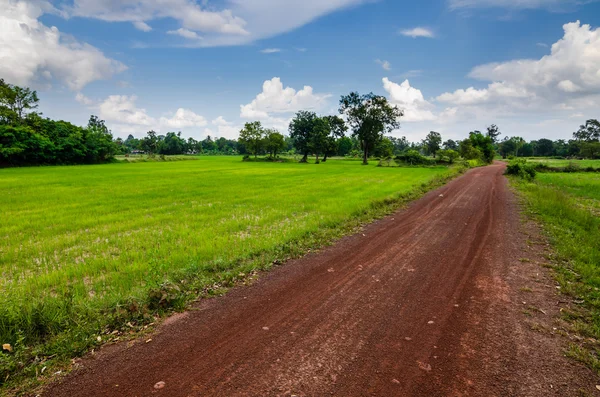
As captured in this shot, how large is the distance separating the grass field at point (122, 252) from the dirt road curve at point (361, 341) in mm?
801

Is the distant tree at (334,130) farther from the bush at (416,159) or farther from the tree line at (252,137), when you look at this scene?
the bush at (416,159)

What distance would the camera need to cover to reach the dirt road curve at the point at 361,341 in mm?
3559

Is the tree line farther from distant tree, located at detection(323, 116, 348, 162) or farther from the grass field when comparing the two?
the grass field

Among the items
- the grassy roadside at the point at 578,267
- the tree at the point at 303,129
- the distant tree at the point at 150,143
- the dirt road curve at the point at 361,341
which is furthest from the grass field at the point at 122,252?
the distant tree at the point at 150,143

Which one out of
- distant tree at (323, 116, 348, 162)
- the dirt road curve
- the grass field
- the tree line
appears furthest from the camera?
distant tree at (323, 116, 348, 162)

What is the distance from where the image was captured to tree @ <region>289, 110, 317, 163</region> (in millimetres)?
81750

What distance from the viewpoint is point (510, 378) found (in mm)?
3635

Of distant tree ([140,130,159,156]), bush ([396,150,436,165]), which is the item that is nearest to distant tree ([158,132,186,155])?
distant tree ([140,130,159,156])

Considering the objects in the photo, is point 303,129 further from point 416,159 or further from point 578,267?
point 578,267

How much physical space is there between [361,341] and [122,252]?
7.63m

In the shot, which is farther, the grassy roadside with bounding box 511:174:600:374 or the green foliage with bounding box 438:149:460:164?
the green foliage with bounding box 438:149:460:164

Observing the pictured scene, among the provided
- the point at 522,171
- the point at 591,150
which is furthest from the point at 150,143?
the point at 591,150

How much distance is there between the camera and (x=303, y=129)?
82375mm

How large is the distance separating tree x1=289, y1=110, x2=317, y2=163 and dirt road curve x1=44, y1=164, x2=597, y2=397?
75.8 meters
